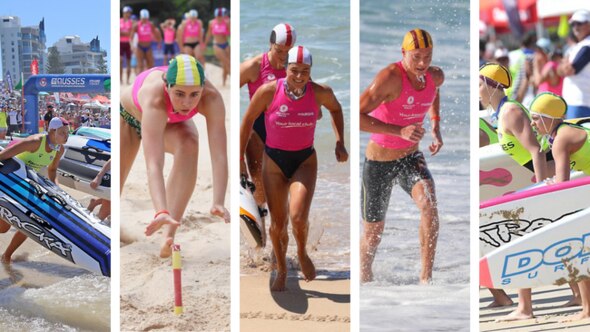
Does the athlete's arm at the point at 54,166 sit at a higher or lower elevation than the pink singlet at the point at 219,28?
lower

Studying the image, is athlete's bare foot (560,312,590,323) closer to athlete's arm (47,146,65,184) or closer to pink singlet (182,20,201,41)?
pink singlet (182,20,201,41)

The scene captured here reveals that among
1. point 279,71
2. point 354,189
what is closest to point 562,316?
point 354,189

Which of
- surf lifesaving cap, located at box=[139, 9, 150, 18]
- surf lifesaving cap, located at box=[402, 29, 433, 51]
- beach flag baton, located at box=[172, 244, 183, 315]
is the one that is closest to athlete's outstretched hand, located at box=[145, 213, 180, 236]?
beach flag baton, located at box=[172, 244, 183, 315]

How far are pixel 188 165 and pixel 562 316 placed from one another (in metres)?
2.22

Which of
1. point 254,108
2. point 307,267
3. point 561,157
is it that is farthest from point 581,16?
point 307,267

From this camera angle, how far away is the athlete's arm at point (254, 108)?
4.96m

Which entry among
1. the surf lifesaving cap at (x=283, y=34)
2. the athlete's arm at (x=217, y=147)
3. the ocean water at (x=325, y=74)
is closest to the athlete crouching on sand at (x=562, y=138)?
the ocean water at (x=325, y=74)

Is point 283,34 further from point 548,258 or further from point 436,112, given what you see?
point 548,258

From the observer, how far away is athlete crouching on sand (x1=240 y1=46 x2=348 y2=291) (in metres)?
4.95

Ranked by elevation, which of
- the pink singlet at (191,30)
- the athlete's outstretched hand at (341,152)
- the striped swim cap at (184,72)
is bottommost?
the athlete's outstretched hand at (341,152)

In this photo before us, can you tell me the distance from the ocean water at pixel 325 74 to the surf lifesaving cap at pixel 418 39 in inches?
12.6

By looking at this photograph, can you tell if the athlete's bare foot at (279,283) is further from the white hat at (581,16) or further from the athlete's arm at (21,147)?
the white hat at (581,16)

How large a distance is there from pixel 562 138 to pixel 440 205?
82 centimetres

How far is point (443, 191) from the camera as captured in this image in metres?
5.05
